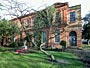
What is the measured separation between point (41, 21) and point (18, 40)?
2053 cm

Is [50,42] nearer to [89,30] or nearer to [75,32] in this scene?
[75,32]

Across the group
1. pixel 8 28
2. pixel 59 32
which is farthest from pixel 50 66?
pixel 8 28

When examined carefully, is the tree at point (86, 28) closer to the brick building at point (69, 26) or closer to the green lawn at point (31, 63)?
the brick building at point (69, 26)

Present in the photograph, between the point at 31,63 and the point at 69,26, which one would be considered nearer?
the point at 31,63

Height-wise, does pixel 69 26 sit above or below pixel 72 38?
above

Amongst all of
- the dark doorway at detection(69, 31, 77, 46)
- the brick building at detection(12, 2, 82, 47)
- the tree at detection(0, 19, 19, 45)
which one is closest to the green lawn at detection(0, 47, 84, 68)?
the dark doorway at detection(69, 31, 77, 46)

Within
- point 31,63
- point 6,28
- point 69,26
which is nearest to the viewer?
point 31,63

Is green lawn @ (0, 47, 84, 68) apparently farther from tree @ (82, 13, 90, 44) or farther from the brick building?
tree @ (82, 13, 90, 44)

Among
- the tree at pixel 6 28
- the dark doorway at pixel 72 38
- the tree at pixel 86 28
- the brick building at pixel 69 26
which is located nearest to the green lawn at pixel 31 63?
the dark doorway at pixel 72 38

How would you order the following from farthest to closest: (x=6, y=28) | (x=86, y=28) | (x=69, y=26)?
(x=86, y=28)
(x=6, y=28)
(x=69, y=26)

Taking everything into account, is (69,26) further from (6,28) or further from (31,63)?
(31,63)

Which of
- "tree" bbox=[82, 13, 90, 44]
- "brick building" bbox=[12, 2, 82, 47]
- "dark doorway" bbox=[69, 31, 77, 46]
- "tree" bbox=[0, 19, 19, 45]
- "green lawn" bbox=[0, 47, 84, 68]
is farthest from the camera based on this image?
"tree" bbox=[82, 13, 90, 44]

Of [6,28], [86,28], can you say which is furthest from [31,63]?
[86,28]

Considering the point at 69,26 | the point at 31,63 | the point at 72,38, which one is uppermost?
the point at 69,26
